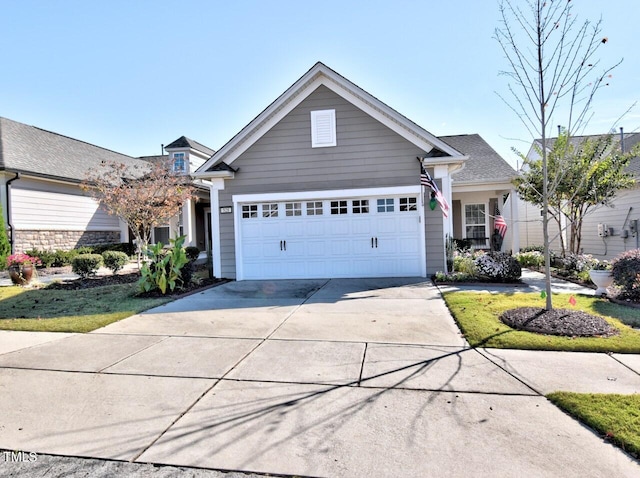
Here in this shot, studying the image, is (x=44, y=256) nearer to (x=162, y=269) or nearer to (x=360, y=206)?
(x=162, y=269)

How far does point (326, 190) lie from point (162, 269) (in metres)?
4.76

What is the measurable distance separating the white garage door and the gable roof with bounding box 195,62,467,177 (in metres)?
1.40

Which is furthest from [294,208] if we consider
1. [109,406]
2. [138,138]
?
Answer: [138,138]

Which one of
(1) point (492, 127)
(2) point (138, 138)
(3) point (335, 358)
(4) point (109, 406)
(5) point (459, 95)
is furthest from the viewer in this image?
(2) point (138, 138)

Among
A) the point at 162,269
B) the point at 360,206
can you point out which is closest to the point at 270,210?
the point at 360,206

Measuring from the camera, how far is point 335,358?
4.41 metres

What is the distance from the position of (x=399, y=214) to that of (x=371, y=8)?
507cm

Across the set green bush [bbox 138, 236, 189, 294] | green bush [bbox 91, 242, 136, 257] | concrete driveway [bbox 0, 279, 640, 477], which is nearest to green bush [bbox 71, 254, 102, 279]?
green bush [bbox 138, 236, 189, 294]

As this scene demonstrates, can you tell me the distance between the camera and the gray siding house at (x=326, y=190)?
34.3 ft

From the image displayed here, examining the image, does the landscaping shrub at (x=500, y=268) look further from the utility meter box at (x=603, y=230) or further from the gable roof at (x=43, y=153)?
the gable roof at (x=43, y=153)

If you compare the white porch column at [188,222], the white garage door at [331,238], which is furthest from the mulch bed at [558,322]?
the white porch column at [188,222]

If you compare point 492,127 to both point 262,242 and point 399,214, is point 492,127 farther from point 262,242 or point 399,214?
point 262,242

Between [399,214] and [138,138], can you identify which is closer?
[399,214]

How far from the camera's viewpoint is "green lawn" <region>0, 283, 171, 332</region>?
6094 mm
